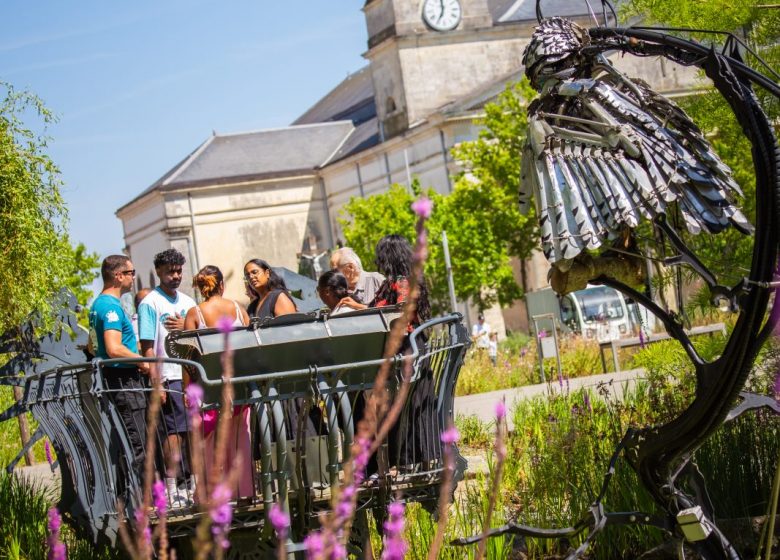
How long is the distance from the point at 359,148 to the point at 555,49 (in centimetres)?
5421

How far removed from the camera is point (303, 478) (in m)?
5.37

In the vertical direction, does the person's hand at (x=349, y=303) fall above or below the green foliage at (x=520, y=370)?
above

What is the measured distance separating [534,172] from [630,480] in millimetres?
2180

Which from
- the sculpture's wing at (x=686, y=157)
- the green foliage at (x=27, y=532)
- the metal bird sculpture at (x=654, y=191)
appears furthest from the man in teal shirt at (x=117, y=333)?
the sculpture's wing at (x=686, y=157)

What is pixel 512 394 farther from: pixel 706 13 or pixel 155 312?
pixel 155 312

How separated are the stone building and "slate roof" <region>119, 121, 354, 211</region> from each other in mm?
56

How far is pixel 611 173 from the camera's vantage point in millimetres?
4484

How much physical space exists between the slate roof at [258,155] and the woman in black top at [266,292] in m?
54.1

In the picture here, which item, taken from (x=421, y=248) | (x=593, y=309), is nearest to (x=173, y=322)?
(x=421, y=248)

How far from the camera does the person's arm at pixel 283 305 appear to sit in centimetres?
743

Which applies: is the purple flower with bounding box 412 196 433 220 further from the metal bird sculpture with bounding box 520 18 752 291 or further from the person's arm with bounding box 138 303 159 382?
the person's arm with bounding box 138 303 159 382

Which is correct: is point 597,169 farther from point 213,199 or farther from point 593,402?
point 213,199

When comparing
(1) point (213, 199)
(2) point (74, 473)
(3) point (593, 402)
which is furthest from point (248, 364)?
(1) point (213, 199)

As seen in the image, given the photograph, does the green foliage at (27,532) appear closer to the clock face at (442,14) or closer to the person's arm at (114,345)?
the person's arm at (114,345)
